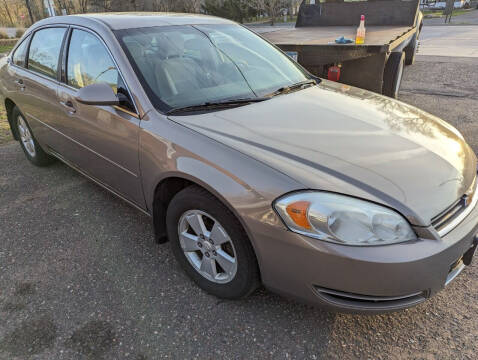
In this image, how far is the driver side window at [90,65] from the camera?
7.99 ft

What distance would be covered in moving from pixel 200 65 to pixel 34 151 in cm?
255

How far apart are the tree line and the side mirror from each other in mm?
20416

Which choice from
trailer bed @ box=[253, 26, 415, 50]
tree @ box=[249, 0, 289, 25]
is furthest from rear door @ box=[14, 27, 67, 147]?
tree @ box=[249, 0, 289, 25]

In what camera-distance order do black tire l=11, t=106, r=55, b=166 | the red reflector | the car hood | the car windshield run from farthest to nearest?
1. the red reflector
2. black tire l=11, t=106, r=55, b=166
3. the car windshield
4. the car hood

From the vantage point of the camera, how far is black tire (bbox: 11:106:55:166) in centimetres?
395

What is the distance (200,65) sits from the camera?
2625 mm

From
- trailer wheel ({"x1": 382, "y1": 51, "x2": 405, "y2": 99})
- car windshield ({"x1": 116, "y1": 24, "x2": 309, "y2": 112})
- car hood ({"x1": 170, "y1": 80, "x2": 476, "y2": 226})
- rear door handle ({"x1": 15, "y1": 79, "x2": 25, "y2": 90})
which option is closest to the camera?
car hood ({"x1": 170, "y1": 80, "x2": 476, "y2": 226})

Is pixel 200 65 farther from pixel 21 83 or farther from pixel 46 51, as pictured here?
pixel 21 83

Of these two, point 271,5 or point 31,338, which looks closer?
point 31,338

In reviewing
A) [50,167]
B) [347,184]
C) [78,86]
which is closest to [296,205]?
[347,184]

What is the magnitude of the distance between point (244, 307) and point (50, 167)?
10.4ft

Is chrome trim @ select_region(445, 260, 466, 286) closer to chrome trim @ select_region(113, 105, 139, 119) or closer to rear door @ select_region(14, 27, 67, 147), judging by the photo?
chrome trim @ select_region(113, 105, 139, 119)

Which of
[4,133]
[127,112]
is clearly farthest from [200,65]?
[4,133]

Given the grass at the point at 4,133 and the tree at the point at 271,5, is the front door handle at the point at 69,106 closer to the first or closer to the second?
the grass at the point at 4,133
